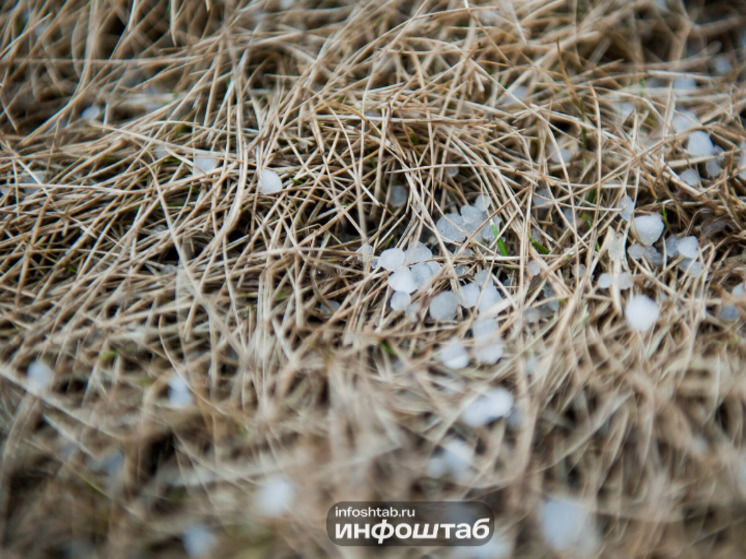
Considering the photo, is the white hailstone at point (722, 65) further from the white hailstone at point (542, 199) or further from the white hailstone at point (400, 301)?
the white hailstone at point (400, 301)

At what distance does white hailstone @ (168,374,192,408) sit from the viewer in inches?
32.4

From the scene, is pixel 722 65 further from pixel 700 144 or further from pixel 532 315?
pixel 532 315

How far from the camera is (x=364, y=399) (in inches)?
31.1

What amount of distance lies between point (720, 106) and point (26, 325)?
137cm

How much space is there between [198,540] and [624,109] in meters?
1.11

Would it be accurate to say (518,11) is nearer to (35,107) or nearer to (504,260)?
(504,260)

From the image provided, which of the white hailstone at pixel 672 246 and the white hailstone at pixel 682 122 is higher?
the white hailstone at pixel 682 122

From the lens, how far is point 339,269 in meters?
0.93

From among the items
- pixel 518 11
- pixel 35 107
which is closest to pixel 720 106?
pixel 518 11

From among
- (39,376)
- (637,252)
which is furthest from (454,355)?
(39,376)

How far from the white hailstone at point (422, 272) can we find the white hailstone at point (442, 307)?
0.04m

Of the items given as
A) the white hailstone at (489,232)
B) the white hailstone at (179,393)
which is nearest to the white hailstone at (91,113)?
the white hailstone at (179,393)

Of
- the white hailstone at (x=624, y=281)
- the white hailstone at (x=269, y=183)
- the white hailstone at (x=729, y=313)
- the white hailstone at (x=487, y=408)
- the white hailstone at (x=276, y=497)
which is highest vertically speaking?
the white hailstone at (x=269, y=183)

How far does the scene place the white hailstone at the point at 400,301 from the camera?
2.93 feet
